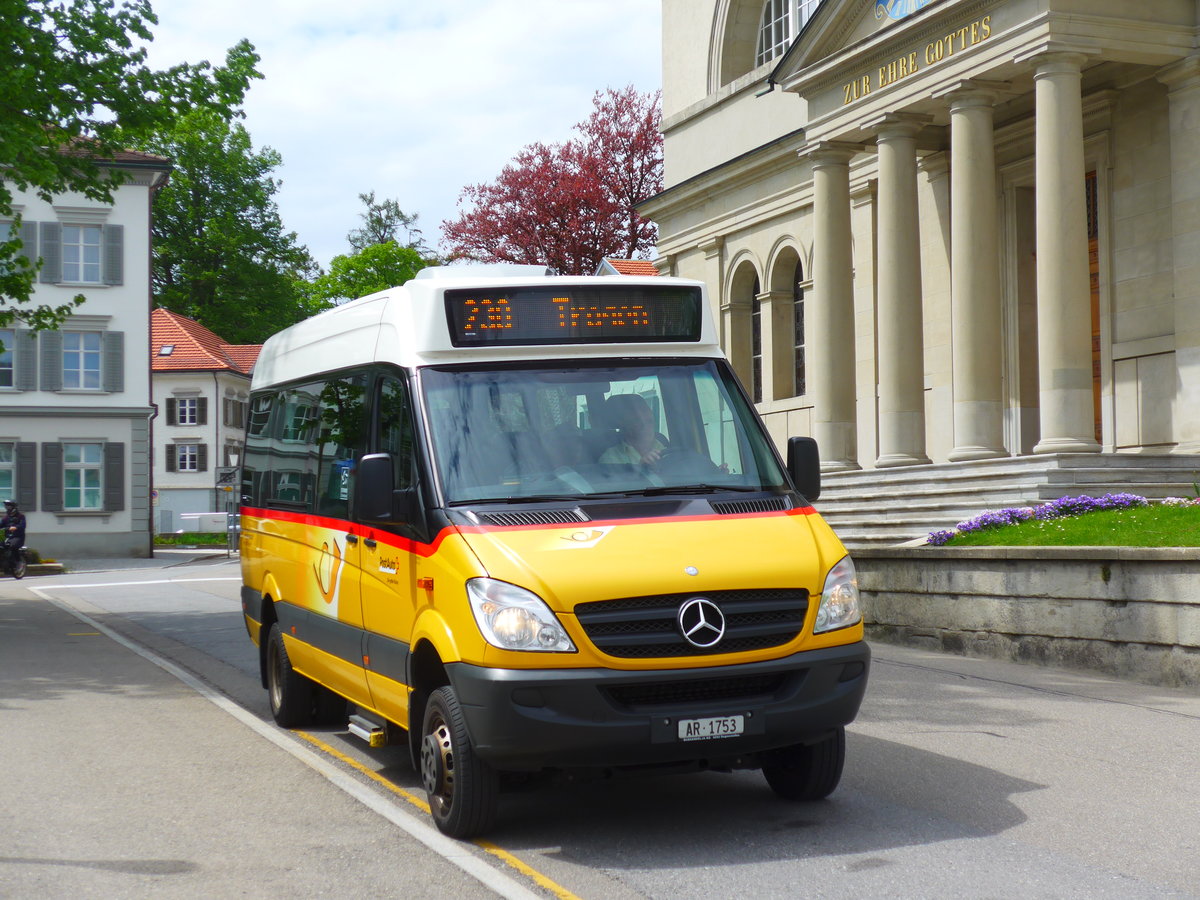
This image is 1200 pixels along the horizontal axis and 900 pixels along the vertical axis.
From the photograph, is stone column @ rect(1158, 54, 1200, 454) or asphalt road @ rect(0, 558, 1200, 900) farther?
stone column @ rect(1158, 54, 1200, 454)

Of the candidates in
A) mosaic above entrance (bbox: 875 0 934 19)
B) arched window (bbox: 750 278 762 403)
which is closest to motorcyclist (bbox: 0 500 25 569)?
arched window (bbox: 750 278 762 403)

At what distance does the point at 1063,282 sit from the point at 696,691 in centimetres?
1347

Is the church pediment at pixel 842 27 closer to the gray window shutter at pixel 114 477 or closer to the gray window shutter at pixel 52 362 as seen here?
the gray window shutter at pixel 114 477

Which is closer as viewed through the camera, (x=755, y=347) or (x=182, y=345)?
(x=755, y=347)

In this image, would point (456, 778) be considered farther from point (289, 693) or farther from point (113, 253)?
point (113, 253)

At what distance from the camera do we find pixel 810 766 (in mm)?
6949

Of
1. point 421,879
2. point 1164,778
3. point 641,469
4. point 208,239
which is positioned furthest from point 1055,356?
point 208,239

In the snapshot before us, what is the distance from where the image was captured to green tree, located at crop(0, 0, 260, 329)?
1748 cm

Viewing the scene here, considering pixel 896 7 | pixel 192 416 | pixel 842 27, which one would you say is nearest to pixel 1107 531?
pixel 896 7

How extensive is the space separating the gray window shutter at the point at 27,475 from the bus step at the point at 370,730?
4226 centimetres

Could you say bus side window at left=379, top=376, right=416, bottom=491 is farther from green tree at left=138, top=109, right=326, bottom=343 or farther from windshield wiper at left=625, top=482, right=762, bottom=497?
green tree at left=138, top=109, right=326, bottom=343

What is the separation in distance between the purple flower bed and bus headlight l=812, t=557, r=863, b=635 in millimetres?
Result: 10291

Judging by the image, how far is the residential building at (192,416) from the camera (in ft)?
222

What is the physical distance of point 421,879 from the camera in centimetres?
576
